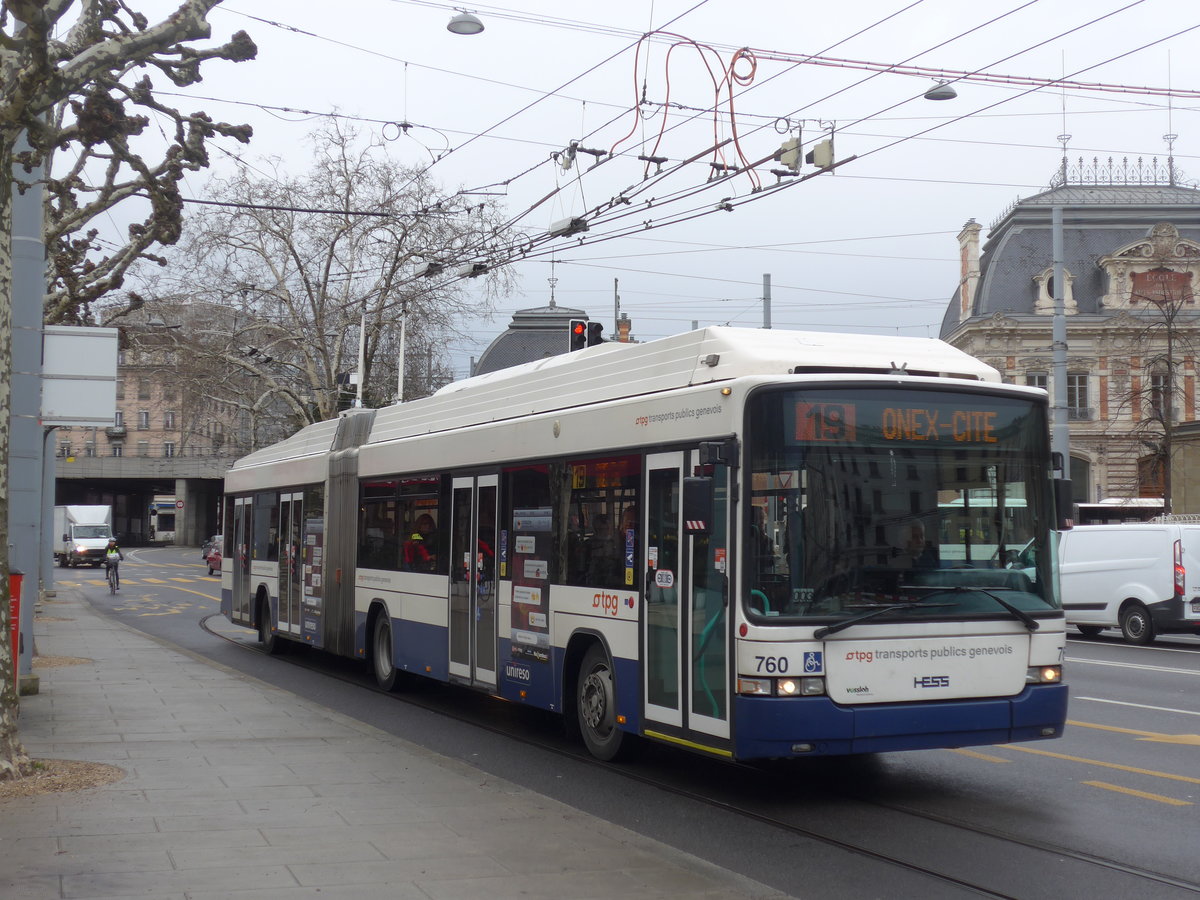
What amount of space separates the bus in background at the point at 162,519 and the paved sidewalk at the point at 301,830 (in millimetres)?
108991

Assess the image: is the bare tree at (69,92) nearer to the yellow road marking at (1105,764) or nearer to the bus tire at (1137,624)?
the yellow road marking at (1105,764)

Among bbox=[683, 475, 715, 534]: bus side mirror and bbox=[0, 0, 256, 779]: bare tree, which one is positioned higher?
bbox=[0, 0, 256, 779]: bare tree

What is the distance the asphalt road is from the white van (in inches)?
327

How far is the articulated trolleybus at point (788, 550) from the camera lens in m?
8.34

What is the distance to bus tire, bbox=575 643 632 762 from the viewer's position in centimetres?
1025

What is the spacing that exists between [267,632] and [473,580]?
28.8 feet

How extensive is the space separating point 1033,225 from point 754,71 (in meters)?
51.8

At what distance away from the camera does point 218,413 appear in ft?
159

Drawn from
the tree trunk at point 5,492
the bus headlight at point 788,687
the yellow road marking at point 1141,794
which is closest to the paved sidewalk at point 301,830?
the tree trunk at point 5,492

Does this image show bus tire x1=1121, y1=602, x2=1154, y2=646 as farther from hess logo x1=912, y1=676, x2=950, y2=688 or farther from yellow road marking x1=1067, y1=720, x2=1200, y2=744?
hess logo x1=912, y1=676, x2=950, y2=688

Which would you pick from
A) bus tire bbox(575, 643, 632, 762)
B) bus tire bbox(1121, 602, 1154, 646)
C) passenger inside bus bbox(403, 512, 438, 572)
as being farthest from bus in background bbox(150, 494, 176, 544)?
bus tire bbox(575, 643, 632, 762)

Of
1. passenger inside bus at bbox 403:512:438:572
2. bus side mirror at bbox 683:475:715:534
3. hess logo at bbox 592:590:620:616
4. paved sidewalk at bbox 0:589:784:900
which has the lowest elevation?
paved sidewalk at bbox 0:589:784:900

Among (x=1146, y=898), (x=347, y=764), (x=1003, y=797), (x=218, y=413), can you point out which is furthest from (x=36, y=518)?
(x=218, y=413)

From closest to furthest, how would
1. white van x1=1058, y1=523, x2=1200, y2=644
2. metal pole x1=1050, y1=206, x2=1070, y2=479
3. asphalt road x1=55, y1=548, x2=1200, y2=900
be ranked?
asphalt road x1=55, y1=548, x2=1200, y2=900
white van x1=1058, y1=523, x2=1200, y2=644
metal pole x1=1050, y1=206, x2=1070, y2=479
